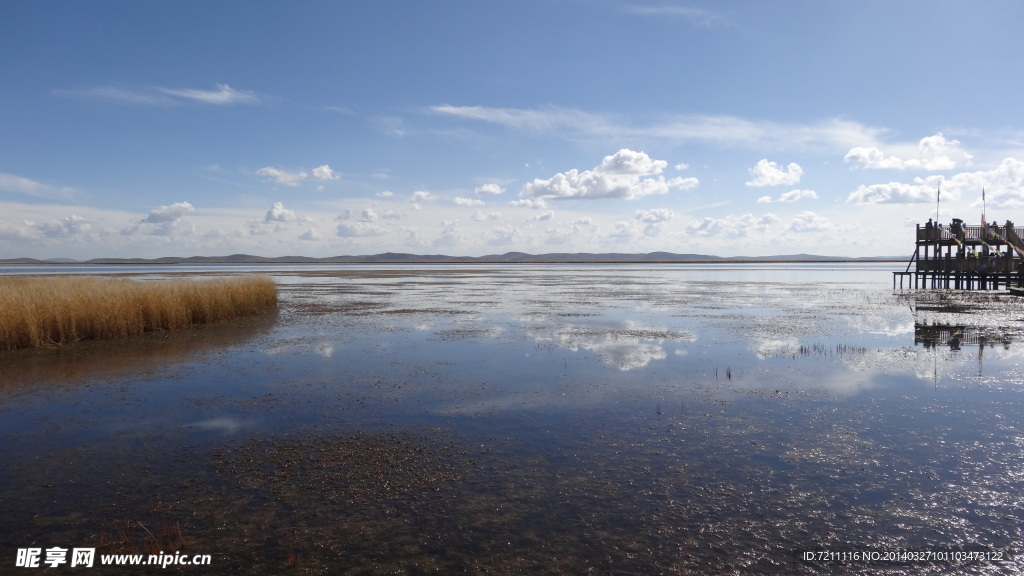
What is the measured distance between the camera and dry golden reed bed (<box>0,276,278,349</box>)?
16125 millimetres

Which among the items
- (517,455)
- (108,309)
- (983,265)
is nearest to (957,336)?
(517,455)

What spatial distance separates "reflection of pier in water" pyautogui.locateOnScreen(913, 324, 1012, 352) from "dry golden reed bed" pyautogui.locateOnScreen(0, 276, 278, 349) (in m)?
24.6

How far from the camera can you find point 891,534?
5.38m

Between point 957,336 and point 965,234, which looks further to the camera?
point 965,234

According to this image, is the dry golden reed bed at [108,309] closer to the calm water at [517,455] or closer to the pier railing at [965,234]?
the calm water at [517,455]

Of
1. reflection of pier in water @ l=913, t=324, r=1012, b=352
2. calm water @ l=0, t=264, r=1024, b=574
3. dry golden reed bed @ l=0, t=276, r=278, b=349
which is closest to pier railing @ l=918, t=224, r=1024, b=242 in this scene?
reflection of pier in water @ l=913, t=324, r=1012, b=352

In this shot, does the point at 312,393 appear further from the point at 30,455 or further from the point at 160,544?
the point at 160,544

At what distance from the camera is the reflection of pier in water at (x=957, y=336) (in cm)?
1647

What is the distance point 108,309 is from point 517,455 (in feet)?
55.4

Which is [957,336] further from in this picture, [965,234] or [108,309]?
[965,234]

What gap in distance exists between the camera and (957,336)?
702 inches

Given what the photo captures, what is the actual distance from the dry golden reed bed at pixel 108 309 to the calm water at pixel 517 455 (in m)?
1.45

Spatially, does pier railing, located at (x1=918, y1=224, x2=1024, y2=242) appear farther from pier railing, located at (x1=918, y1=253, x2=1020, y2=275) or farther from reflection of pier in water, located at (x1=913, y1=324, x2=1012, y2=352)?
reflection of pier in water, located at (x1=913, y1=324, x2=1012, y2=352)

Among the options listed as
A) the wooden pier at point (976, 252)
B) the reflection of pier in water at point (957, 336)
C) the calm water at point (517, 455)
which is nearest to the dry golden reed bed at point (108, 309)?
the calm water at point (517, 455)
